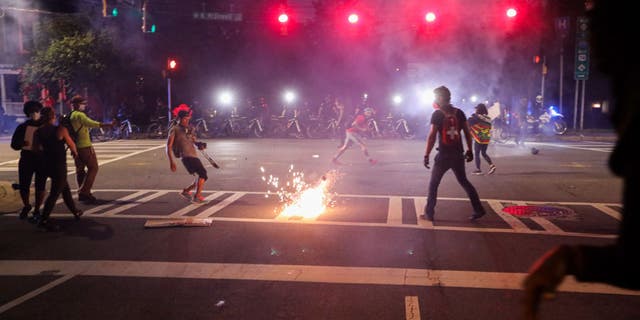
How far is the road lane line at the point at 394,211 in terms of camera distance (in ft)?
26.8

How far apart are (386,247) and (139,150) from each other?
1508cm

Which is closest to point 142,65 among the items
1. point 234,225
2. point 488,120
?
point 488,120

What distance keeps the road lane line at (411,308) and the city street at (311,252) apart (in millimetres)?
16

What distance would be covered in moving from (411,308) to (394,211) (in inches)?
169

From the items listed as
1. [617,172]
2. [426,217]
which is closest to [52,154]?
[426,217]

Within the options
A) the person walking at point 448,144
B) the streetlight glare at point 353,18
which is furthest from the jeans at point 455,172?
the streetlight glare at point 353,18

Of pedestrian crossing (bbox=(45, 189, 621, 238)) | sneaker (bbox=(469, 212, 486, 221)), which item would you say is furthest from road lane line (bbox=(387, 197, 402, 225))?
sneaker (bbox=(469, 212, 486, 221))

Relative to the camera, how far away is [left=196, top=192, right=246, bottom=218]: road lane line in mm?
8766

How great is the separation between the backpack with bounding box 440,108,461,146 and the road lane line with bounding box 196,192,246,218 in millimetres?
3814

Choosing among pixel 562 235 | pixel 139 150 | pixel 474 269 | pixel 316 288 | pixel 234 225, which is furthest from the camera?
pixel 139 150

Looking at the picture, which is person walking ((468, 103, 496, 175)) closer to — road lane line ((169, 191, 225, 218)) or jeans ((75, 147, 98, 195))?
road lane line ((169, 191, 225, 218))

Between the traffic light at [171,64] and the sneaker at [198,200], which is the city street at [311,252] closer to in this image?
the sneaker at [198,200]

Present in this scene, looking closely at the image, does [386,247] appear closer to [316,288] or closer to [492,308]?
[316,288]

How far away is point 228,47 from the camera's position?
31844 mm
